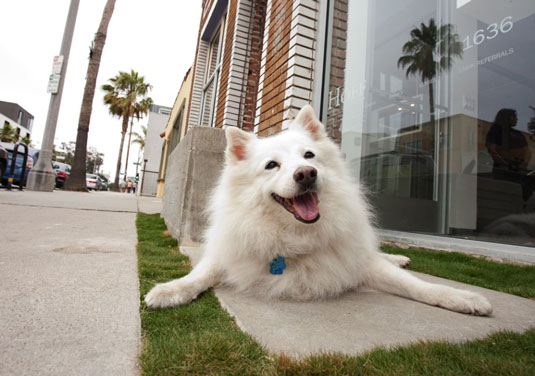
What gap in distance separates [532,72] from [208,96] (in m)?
8.67

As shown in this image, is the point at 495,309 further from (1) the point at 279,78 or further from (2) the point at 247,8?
(2) the point at 247,8

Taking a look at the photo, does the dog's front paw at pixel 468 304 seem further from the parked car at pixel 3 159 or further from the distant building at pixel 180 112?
the parked car at pixel 3 159

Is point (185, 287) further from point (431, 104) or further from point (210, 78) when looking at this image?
point (210, 78)

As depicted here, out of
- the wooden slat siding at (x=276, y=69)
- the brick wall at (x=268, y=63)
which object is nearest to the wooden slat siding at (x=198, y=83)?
the brick wall at (x=268, y=63)

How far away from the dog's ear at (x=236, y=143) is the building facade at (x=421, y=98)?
6.56 ft

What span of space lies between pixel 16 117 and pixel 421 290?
91.8m

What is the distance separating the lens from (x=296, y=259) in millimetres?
1945

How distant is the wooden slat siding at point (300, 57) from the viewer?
4.27 meters

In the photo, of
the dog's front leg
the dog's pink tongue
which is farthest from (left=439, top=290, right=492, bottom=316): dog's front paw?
the dog's front leg

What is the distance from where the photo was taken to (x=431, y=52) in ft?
14.8

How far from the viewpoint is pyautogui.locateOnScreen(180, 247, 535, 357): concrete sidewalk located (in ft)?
4.26

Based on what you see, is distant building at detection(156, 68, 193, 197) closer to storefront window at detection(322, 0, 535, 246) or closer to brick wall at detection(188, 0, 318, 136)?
brick wall at detection(188, 0, 318, 136)

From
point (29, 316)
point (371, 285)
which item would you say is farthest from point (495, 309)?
point (29, 316)

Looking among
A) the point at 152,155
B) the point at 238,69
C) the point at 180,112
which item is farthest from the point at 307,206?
the point at 152,155
